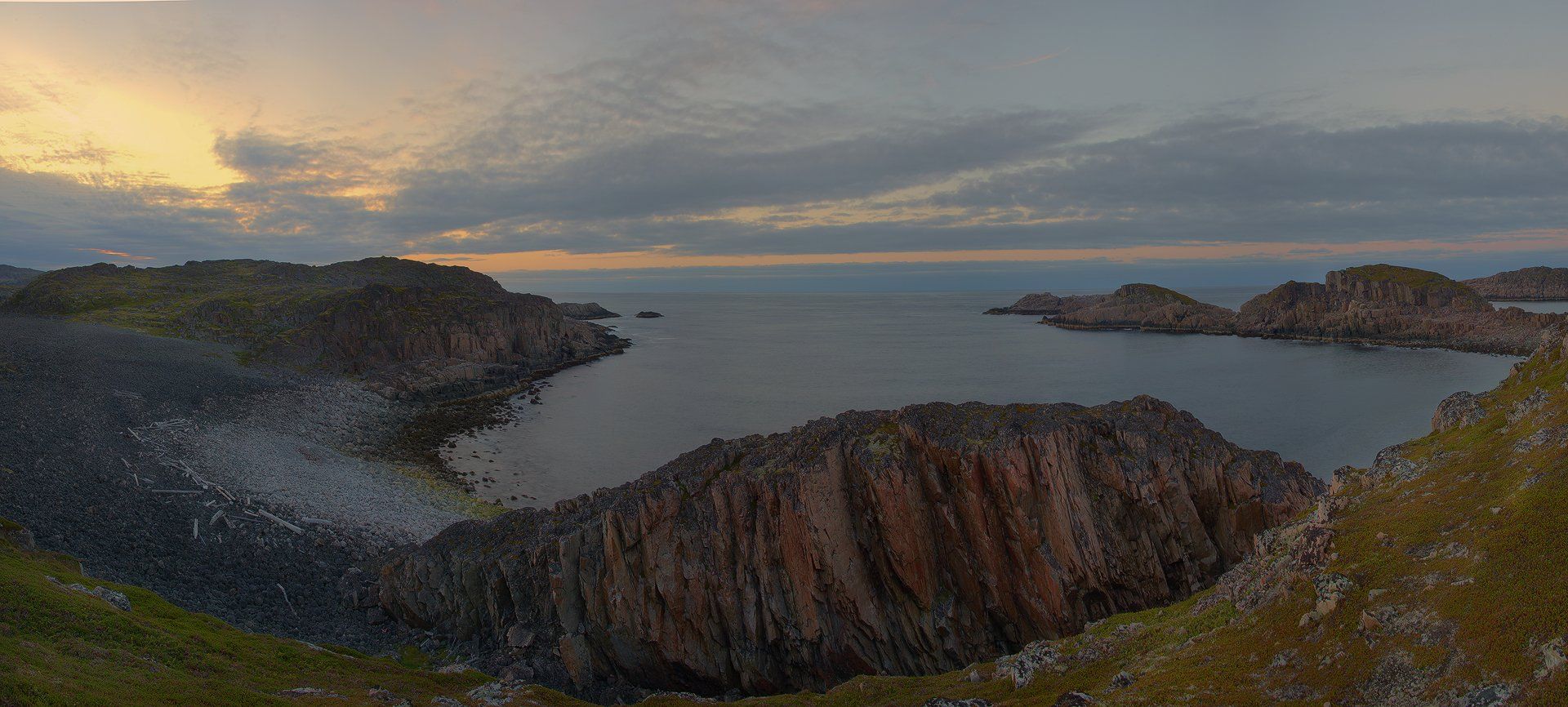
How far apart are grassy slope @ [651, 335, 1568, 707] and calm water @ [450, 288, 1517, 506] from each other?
47.5m

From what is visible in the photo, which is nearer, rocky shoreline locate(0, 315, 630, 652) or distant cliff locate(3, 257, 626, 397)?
rocky shoreline locate(0, 315, 630, 652)

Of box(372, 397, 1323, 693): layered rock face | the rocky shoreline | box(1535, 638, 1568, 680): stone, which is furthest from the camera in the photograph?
the rocky shoreline

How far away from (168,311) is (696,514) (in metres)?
134

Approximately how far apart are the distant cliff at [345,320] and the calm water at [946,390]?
1256 cm

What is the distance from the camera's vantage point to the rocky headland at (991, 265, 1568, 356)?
14488 centimetres

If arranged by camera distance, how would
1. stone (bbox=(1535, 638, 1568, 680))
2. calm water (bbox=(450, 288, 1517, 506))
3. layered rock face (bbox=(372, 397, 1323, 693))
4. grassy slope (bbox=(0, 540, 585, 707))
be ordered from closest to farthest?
stone (bbox=(1535, 638, 1568, 680)), grassy slope (bbox=(0, 540, 585, 707)), layered rock face (bbox=(372, 397, 1323, 693)), calm water (bbox=(450, 288, 1517, 506))

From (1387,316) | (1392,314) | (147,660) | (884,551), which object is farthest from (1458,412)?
→ (1392,314)

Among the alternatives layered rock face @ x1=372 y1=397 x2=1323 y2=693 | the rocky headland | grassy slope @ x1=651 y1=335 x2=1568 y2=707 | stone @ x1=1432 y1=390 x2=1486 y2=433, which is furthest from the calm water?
grassy slope @ x1=651 y1=335 x2=1568 y2=707

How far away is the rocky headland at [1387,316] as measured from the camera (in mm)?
144875

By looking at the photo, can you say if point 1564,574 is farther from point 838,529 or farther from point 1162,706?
point 838,529

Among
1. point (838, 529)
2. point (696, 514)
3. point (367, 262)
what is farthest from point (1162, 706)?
point (367, 262)

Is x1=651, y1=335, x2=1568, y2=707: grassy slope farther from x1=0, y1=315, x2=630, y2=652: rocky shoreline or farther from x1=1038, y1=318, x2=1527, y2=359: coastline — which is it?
x1=1038, y1=318, x2=1527, y2=359: coastline

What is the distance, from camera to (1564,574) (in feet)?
44.6

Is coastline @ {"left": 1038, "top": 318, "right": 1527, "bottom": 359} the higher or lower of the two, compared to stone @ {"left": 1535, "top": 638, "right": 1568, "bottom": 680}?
lower
